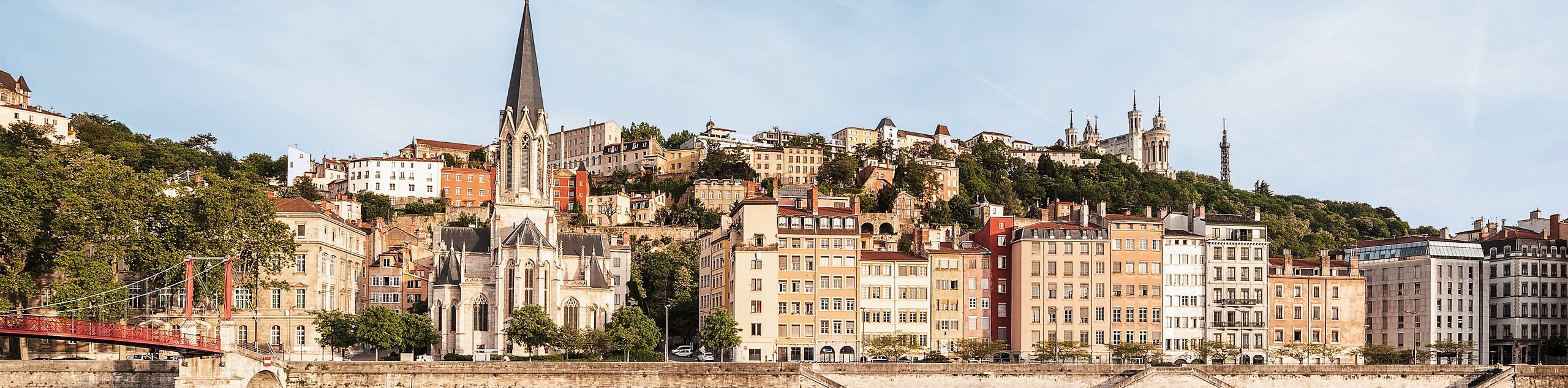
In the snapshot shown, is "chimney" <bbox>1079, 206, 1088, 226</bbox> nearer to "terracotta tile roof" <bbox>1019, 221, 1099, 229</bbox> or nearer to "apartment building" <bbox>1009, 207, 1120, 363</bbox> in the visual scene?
"terracotta tile roof" <bbox>1019, 221, 1099, 229</bbox>

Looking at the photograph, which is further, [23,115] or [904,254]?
[23,115]

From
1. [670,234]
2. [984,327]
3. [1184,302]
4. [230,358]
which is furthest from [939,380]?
[670,234]

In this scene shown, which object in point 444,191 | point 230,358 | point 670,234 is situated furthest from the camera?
point 444,191

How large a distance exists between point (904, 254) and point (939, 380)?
58.6 feet

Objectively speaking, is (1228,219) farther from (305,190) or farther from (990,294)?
(305,190)

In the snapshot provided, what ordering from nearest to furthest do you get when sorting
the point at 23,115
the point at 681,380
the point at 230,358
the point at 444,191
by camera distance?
the point at 230,358, the point at 681,380, the point at 23,115, the point at 444,191

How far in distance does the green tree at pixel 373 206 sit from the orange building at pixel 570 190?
16.1m

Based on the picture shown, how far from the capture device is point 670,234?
442 ft

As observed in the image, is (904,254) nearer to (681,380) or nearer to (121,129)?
(681,380)

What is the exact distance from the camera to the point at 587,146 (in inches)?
7293

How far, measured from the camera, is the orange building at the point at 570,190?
490ft

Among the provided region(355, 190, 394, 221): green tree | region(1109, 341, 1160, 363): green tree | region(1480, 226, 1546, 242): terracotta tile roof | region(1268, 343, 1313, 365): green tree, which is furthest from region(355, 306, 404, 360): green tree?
region(1480, 226, 1546, 242): terracotta tile roof

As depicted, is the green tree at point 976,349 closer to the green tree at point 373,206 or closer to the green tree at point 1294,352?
the green tree at point 1294,352

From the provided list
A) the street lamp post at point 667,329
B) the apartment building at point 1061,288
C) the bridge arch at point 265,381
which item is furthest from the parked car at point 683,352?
the bridge arch at point 265,381
